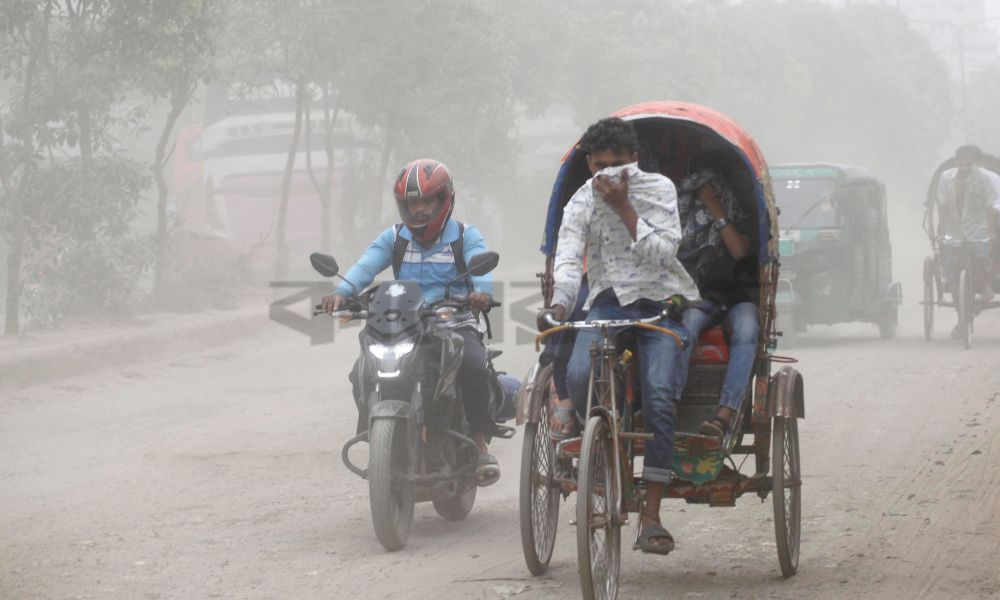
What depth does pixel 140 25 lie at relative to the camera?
16234 mm

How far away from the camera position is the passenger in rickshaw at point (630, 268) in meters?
5.76

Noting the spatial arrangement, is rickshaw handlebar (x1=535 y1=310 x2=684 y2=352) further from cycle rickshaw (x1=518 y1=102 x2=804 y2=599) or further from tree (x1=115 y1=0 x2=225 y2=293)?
tree (x1=115 y1=0 x2=225 y2=293)

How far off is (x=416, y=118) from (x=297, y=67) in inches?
127

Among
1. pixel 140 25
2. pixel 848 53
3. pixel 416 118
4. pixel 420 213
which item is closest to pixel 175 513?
pixel 420 213

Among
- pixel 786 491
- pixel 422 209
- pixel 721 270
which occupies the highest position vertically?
pixel 422 209

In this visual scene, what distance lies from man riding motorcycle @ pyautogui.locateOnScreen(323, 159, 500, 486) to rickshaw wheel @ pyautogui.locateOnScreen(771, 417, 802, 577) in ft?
5.35

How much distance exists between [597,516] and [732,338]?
4.07 ft

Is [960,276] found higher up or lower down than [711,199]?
lower down

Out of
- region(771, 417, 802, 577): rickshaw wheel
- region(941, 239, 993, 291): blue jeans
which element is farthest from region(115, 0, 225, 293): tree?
region(771, 417, 802, 577): rickshaw wheel

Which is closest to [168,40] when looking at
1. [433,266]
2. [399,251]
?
[399,251]

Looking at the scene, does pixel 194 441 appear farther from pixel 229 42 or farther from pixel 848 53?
pixel 848 53

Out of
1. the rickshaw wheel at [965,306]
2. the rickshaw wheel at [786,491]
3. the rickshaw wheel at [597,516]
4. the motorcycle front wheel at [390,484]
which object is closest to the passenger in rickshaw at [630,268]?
the rickshaw wheel at [597,516]

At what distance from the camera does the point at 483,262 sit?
7.05 meters

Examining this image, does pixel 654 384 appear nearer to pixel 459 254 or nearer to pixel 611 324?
pixel 611 324
